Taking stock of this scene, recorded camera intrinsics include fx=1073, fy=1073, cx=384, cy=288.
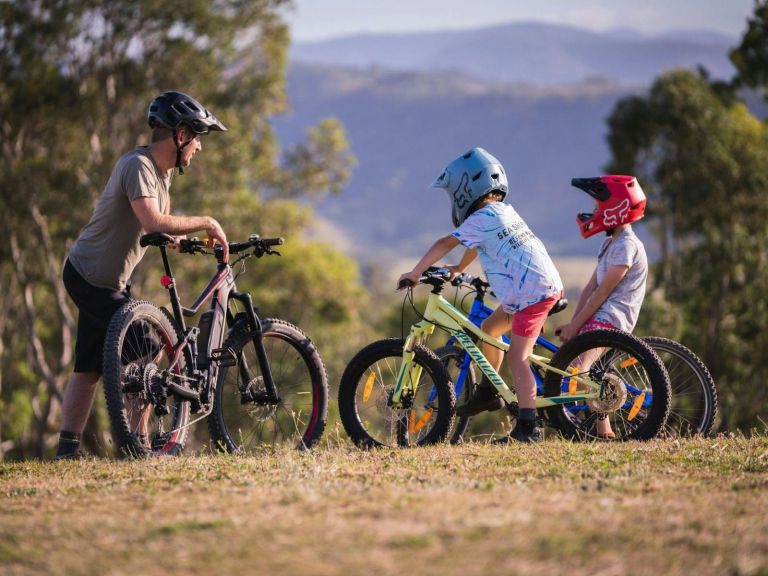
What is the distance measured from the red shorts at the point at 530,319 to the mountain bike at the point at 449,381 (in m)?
0.26

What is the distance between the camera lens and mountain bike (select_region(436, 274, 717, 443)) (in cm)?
759

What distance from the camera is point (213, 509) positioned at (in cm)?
503

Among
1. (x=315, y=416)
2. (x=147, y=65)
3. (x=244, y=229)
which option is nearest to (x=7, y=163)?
(x=147, y=65)

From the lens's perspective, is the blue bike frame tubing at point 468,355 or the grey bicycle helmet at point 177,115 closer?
the grey bicycle helmet at point 177,115

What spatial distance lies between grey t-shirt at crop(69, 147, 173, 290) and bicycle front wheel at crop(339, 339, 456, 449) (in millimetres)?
1736

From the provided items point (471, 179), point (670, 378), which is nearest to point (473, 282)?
point (471, 179)

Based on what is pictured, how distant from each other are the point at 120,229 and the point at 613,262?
352 centimetres

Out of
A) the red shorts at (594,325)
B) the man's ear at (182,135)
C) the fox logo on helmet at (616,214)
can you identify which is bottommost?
the red shorts at (594,325)

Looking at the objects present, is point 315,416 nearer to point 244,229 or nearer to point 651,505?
point 651,505

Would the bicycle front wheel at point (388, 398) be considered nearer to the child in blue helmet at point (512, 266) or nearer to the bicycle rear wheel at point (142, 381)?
the child in blue helmet at point (512, 266)

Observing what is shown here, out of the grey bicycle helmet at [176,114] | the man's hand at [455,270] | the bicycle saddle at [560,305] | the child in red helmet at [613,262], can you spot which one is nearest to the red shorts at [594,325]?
the child in red helmet at [613,262]

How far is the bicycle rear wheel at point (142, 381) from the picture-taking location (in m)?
6.75

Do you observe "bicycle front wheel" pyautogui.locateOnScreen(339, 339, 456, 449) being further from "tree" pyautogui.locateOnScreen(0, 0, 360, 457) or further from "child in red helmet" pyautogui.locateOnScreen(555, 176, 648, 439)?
"tree" pyautogui.locateOnScreen(0, 0, 360, 457)

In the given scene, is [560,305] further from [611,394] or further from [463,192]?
[463,192]
